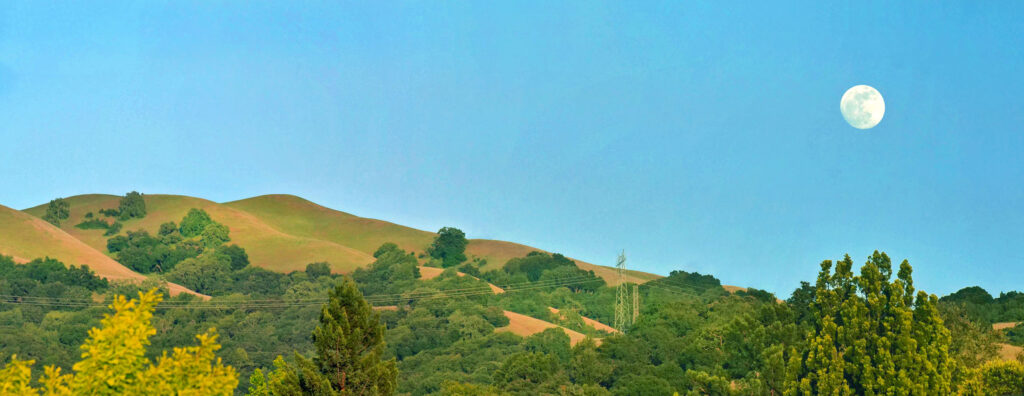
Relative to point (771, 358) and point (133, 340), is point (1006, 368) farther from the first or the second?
point (133, 340)

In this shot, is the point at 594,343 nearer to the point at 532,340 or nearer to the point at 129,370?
the point at 532,340

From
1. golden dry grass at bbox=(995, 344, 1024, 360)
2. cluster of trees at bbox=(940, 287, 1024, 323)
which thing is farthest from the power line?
golden dry grass at bbox=(995, 344, 1024, 360)

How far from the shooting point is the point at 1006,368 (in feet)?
194

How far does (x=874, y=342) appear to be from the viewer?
57.2 meters

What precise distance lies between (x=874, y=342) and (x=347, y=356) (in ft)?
109

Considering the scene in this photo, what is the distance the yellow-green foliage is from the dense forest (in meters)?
0.06

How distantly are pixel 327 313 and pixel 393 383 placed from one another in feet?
Result: 12.5

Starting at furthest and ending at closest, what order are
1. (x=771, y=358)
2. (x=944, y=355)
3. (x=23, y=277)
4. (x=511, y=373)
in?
(x=23, y=277)
(x=511, y=373)
(x=771, y=358)
(x=944, y=355)

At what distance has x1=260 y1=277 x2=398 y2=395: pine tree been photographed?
38438mm

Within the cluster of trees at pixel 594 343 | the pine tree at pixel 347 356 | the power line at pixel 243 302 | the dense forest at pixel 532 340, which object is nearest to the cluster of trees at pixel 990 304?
the dense forest at pixel 532 340

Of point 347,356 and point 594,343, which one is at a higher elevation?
point 594,343

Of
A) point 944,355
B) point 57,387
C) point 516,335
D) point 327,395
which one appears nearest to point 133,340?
point 57,387

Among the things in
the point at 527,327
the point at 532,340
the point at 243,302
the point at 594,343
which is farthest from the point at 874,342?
the point at 243,302

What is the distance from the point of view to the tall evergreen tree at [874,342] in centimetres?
5534
